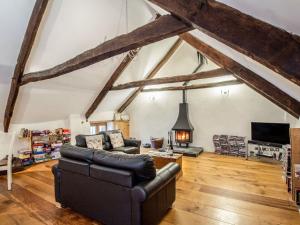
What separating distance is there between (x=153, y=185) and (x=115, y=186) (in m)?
0.48

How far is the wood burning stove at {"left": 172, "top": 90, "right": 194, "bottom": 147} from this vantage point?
6895 mm

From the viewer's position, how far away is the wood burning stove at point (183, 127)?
6895mm

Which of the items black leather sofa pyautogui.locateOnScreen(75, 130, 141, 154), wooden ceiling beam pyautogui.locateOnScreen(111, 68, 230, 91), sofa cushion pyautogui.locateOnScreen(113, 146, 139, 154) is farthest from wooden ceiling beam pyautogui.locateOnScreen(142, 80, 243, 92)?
sofa cushion pyautogui.locateOnScreen(113, 146, 139, 154)

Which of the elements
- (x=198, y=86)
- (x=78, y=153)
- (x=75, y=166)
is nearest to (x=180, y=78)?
(x=198, y=86)

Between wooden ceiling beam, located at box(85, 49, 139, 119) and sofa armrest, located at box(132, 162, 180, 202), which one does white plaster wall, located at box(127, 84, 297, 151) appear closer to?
wooden ceiling beam, located at box(85, 49, 139, 119)

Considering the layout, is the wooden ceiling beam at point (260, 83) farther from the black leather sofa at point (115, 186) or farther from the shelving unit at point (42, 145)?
the shelving unit at point (42, 145)

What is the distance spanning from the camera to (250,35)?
1.28 metres

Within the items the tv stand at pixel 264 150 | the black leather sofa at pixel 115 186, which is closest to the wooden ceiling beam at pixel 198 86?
the tv stand at pixel 264 150

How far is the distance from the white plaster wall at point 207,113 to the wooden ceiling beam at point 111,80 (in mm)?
2108

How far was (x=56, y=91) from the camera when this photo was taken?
5.47 m

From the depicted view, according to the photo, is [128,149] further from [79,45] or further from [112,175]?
[112,175]

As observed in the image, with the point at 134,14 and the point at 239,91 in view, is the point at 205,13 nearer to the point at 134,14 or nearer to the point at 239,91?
the point at 134,14

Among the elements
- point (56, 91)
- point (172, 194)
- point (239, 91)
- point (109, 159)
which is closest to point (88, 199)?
point (109, 159)

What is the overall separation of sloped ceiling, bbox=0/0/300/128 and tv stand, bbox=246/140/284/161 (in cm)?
263
